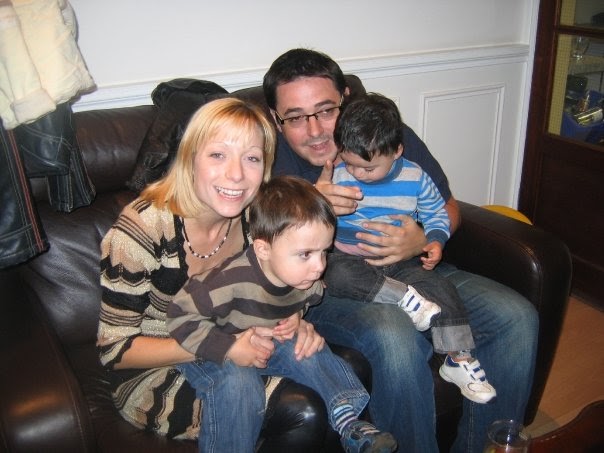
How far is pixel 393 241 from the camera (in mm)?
1600

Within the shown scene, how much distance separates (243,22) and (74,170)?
38.1 inches

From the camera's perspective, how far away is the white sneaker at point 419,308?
4.91ft

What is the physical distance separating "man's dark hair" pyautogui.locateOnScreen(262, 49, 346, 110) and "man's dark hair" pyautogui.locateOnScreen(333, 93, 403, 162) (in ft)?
0.64

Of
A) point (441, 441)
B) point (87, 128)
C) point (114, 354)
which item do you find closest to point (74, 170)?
point (87, 128)

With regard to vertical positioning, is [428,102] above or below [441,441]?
above

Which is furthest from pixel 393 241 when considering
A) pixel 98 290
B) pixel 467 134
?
pixel 467 134

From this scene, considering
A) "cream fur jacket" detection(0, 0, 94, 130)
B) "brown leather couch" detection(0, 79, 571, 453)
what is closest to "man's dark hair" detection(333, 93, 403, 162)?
"brown leather couch" detection(0, 79, 571, 453)

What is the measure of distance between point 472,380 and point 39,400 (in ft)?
3.49

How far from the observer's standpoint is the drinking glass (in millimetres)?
1148

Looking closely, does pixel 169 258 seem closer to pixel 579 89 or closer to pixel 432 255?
pixel 432 255

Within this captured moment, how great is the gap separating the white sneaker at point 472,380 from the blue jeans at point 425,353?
3.1 inches

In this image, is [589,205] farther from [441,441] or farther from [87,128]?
[87,128]

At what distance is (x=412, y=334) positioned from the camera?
147cm

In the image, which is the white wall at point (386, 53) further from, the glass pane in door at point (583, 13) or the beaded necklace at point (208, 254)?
the beaded necklace at point (208, 254)
